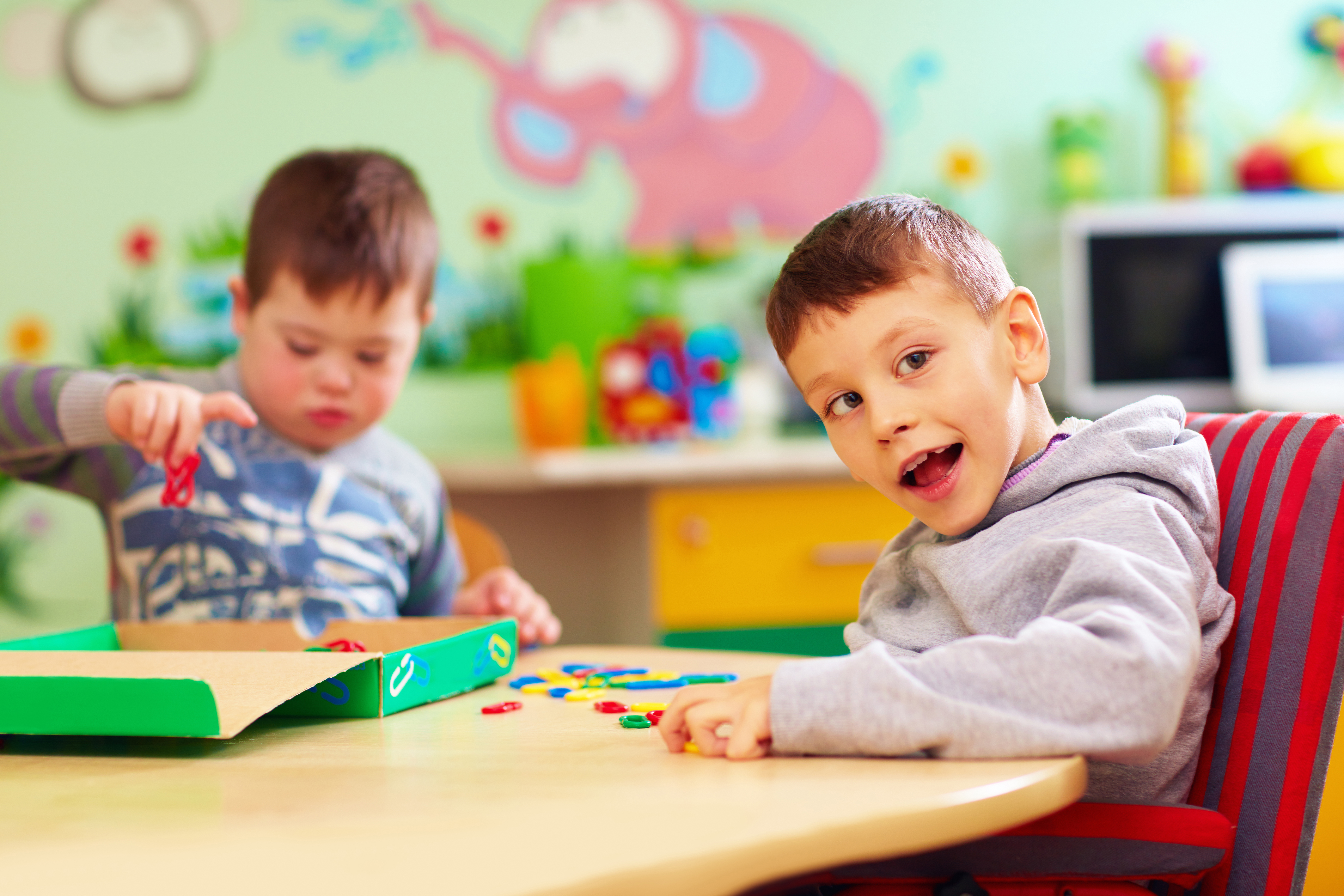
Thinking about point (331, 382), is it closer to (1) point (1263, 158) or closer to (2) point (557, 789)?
(2) point (557, 789)

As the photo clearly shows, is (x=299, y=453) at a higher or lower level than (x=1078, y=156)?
lower

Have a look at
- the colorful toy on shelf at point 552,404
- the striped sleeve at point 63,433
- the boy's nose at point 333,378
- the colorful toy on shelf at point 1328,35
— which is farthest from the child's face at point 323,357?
the colorful toy on shelf at point 1328,35

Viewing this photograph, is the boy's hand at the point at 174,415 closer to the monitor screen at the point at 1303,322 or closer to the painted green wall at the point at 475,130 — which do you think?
the painted green wall at the point at 475,130

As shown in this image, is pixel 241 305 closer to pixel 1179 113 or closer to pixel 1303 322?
pixel 1303 322

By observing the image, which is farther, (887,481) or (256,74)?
(256,74)

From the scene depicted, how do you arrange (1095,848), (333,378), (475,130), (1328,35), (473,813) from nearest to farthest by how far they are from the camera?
(473,813) < (1095,848) < (333,378) < (475,130) < (1328,35)

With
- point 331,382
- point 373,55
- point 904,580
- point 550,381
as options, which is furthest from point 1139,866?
point 373,55

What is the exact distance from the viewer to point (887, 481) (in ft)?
2.55

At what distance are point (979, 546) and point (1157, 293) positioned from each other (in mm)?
1841

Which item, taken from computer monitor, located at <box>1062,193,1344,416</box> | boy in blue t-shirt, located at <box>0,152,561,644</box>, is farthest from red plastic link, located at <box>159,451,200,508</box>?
computer monitor, located at <box>1062,193,1344,416</box>

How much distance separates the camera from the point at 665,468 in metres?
1.99

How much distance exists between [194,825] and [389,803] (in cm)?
8

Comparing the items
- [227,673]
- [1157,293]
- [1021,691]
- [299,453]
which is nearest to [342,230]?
[299,453]

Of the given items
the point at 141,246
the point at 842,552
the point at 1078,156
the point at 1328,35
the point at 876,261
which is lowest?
the point at 842,552
